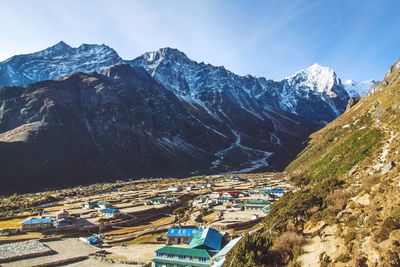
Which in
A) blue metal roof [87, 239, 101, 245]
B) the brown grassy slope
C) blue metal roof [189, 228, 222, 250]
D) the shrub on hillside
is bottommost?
blue metal roof [87, 239, 101, 245]

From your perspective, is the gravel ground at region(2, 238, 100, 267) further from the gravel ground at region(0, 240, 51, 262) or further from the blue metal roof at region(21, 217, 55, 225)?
the blue metal roof at region(21, 217, 55, 225)

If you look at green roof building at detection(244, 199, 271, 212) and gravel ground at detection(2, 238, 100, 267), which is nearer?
gravel ground at detection(2, 238, 100, 267)

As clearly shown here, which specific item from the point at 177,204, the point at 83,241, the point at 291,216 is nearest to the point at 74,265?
the point at 83,241

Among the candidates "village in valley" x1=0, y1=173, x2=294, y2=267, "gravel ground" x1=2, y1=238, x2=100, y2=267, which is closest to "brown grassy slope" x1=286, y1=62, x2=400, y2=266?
"village in valley" x1=0, y1=173, x2=294, y2=267

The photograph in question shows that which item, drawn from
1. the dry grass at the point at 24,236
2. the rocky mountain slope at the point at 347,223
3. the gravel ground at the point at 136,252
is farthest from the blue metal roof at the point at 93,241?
the rocky mountain slope at the point at 347,223

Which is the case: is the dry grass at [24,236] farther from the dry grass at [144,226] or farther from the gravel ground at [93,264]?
the gravel ground at [93,264]

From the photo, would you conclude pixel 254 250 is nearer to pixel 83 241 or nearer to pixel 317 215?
pixel 317 215

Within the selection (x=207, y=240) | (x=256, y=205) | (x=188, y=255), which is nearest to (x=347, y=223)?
(x=188, y=255)
